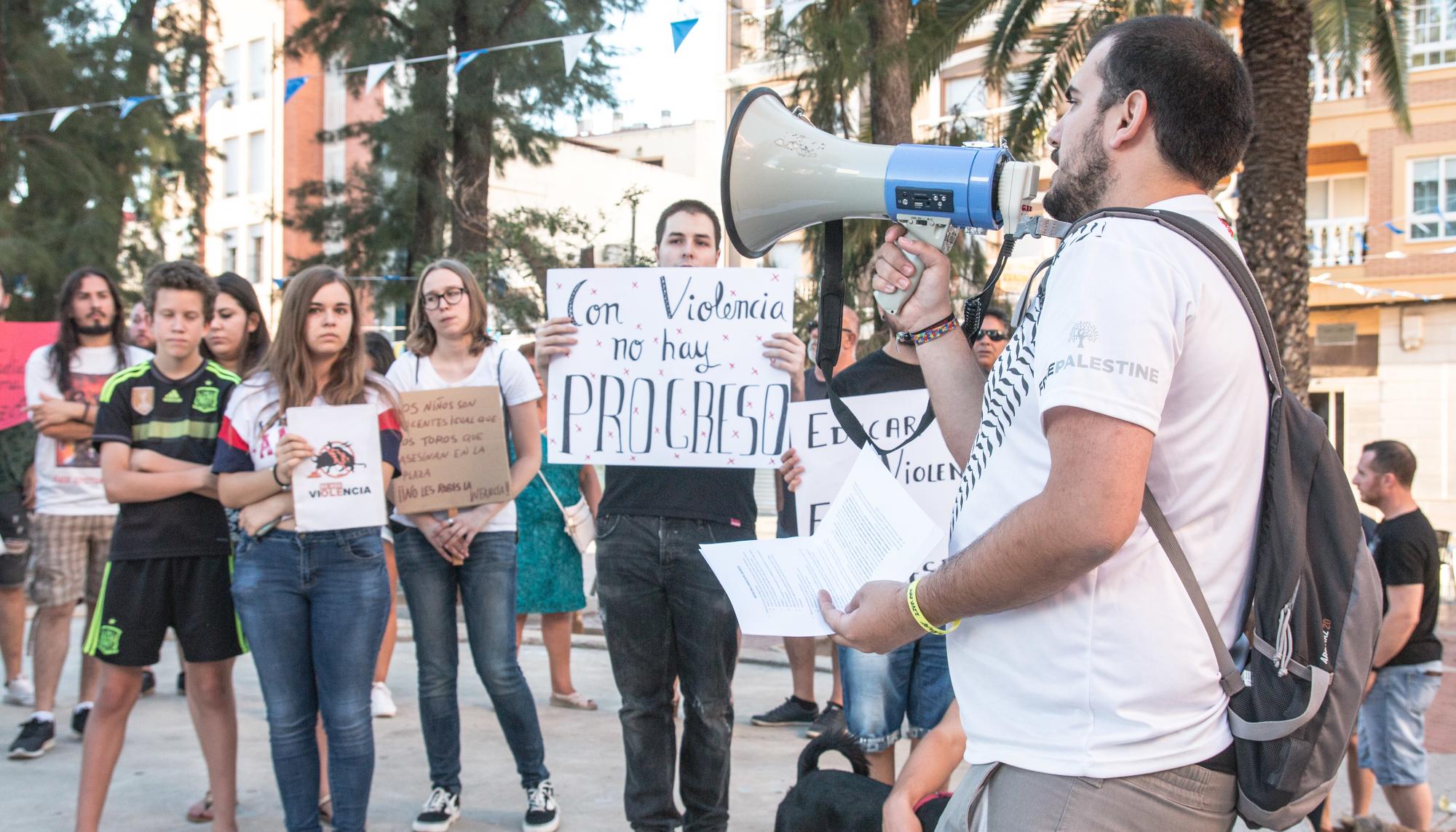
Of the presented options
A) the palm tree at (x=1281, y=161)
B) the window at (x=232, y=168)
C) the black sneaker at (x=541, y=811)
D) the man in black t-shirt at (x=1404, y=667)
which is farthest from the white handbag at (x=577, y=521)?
the window at (x=232, y=168)

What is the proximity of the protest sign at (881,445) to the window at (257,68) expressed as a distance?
37.8 metres

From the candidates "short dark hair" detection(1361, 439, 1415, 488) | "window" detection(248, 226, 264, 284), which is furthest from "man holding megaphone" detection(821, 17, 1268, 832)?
"window" detection(248, 226, 264, 284)

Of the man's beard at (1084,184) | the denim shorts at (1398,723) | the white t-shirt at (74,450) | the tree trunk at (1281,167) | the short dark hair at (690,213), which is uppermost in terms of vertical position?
the tree trunk at (1281,167)

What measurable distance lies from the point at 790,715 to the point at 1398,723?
258 centimetres

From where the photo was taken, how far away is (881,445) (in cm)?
370

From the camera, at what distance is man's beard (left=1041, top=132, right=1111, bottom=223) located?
5.19ft

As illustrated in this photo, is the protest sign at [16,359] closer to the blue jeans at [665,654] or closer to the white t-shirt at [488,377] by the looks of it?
the white t-shirt at [488,377]

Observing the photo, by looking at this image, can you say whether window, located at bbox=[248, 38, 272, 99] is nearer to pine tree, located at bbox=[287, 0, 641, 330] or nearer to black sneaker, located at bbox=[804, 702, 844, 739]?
pine tree, located at bbox=[287, 0, 641, 330]

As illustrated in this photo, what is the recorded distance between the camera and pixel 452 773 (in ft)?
13.7

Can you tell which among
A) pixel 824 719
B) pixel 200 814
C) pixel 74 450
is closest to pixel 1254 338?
pixel 200 814

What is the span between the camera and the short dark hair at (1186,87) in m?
1.50

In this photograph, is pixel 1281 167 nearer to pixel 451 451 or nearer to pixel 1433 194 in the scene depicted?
pixel 451 451

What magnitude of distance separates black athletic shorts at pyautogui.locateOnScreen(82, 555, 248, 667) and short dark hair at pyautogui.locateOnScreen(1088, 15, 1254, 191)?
10.1ft

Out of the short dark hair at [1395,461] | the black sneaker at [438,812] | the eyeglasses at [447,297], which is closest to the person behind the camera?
the black sneaker at [438,812]
